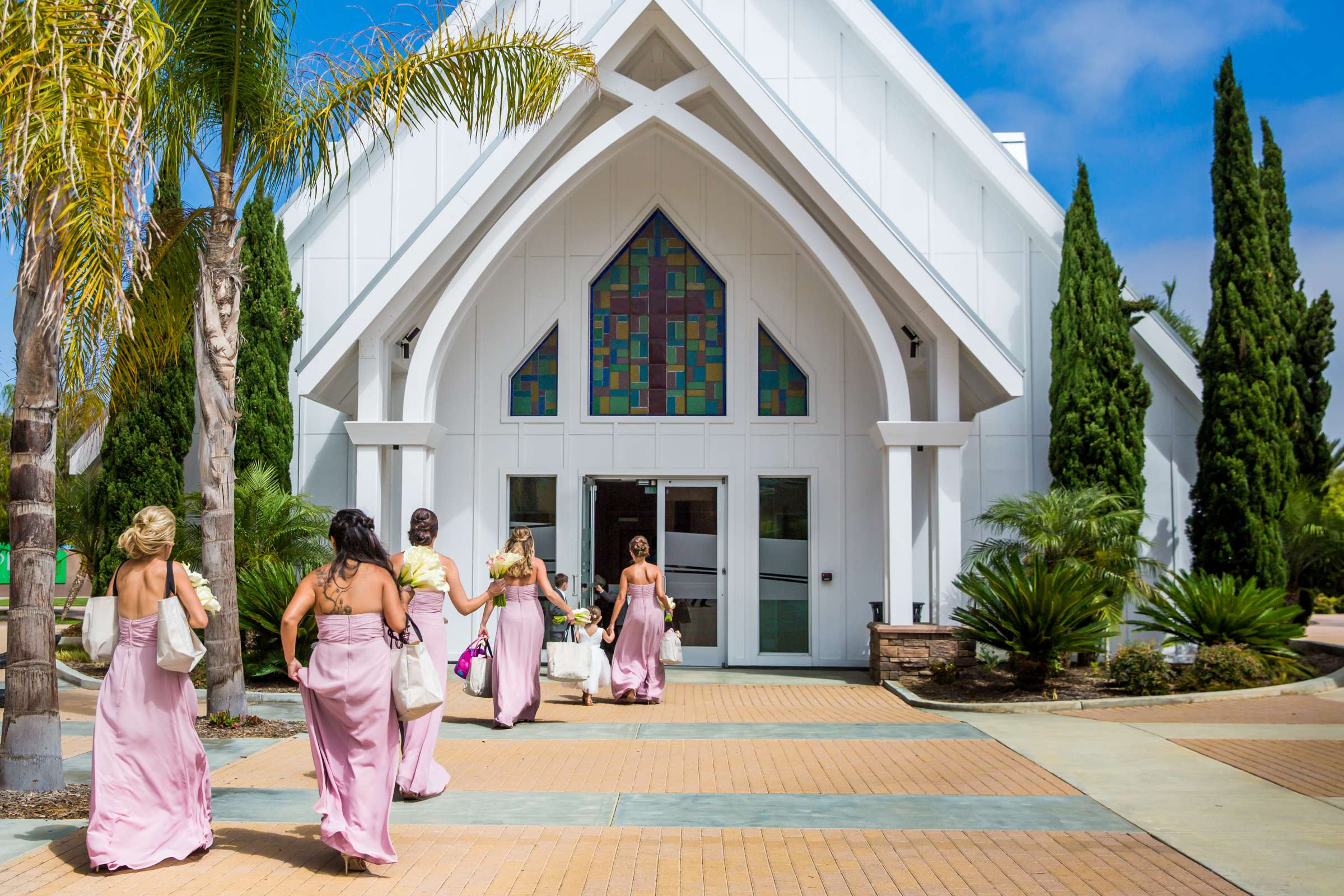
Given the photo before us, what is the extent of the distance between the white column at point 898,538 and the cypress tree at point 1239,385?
4036mm

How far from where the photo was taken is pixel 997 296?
53.7ft

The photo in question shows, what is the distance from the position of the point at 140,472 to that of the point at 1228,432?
1371cm

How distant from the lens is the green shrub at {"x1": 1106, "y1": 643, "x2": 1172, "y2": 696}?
12445mm

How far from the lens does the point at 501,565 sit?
10.4 meters

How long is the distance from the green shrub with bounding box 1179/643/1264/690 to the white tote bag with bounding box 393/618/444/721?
30.9ft

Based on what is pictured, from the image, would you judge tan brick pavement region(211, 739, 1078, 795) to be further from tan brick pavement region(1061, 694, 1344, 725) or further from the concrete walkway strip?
tan brick pavement region(1061, 694, 1344, 725)

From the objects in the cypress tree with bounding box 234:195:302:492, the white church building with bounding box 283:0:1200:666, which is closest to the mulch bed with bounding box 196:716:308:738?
the white church building with bounding box 283:0:1200:666

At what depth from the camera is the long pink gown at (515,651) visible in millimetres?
10867

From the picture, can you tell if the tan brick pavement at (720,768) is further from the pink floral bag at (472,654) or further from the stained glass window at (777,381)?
the stained glass window at (777,381)

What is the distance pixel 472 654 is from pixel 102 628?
484cm

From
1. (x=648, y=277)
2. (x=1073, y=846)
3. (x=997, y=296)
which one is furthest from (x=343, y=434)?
(x=1073, y=846)

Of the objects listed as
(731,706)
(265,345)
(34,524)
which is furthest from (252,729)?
(265,345)

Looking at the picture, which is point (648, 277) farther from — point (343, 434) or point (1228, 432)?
point (1228, 432)

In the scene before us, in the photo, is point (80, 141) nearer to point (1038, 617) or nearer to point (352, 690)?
point (352, 690)
